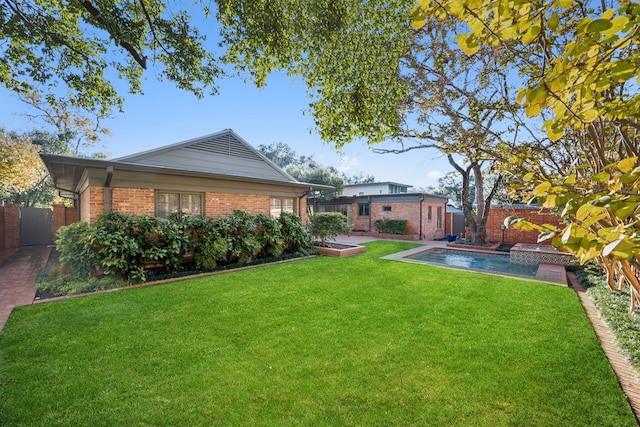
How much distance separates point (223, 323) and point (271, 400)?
2051 mm

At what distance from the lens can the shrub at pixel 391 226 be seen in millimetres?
18859

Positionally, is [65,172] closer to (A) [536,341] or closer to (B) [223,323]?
(B) [223,323]

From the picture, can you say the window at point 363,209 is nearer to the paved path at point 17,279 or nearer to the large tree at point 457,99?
the large tree at point 457,99

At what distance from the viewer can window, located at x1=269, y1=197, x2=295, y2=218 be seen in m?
12.1

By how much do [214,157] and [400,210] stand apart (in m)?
12.6

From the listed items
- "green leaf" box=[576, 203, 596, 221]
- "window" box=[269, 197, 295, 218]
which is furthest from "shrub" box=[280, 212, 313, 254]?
"green leaf" box=[576, 203, 596, 221]

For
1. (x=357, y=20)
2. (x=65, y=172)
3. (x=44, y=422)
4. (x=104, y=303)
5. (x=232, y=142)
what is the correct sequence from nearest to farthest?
(x=44, y=422), (x=357, y=20), (x=104, y=303), (x=65, y=172), (x=232, y=142)

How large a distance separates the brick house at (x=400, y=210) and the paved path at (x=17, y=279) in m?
16.3

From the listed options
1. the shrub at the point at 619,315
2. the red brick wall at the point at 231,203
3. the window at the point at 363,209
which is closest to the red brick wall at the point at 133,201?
the red brick wall at the point at 231,203

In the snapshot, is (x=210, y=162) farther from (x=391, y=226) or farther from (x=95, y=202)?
(x=391, y=226)

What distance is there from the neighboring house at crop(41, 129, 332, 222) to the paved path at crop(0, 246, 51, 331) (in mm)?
1978

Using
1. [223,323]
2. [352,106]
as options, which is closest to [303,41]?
[352,106]

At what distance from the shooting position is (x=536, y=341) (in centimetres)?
376

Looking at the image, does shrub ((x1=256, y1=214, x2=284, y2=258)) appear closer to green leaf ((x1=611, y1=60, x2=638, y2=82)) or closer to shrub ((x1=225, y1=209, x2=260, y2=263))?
shrub ((x1=225, y1=209, x2=260, y2=263))
